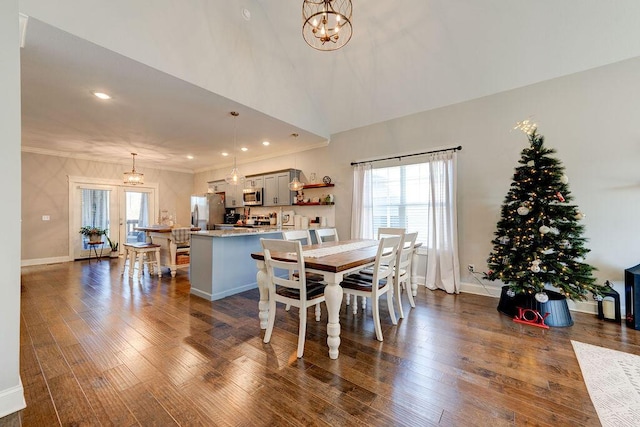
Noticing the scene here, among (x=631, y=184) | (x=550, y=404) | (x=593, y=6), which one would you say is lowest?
(x=550, y=404)

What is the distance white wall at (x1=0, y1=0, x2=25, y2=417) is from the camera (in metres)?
1.54

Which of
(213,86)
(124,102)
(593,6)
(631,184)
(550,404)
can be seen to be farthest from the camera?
(124,102)

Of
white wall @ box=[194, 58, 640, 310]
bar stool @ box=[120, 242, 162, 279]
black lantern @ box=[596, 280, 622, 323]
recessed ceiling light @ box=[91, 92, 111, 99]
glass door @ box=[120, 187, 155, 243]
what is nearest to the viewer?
black lantern @ box=[596, 280, 622, 323]

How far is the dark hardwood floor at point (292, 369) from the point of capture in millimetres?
1550

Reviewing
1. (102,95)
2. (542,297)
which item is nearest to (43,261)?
(102,95)

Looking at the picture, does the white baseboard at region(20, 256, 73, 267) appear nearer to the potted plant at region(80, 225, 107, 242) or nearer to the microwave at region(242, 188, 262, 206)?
the potted plant at region(80, 225, 107, 242)

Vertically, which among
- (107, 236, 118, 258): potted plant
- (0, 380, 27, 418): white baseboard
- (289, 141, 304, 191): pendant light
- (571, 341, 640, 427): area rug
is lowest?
(571, 341, 640, 427): area rug

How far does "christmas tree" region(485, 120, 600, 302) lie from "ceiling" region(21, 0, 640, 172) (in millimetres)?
1279

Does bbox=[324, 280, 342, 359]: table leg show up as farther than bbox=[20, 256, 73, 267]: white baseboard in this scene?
No

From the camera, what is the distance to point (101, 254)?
280 inches

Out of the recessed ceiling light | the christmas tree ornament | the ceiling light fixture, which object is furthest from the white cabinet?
the christmas tree ornament

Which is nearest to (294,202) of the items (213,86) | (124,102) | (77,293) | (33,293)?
(213,86)

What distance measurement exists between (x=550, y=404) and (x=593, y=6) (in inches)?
153

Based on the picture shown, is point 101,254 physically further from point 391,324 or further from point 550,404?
point 550,404
